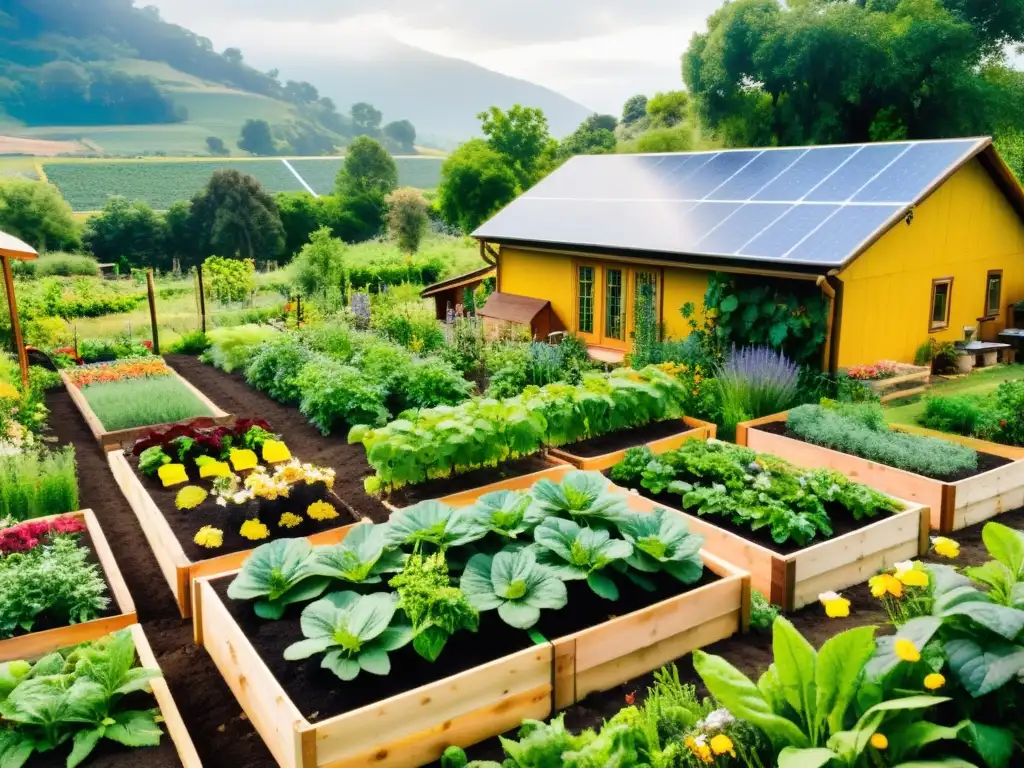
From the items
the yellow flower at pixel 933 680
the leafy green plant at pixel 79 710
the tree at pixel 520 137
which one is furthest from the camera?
the tree at pixel 520 137

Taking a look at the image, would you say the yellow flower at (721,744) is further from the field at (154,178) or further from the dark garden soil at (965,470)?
the field at (154,178)

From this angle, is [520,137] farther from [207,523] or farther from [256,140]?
[256,140]

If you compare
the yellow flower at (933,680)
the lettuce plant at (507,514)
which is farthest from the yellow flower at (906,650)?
the lettuce plant at (507,514)

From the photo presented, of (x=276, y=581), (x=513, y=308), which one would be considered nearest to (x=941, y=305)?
(x=513, y=308)

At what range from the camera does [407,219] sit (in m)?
35.4

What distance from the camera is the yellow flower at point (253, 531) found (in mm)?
6016

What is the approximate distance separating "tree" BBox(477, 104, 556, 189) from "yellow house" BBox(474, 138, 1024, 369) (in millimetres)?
19778

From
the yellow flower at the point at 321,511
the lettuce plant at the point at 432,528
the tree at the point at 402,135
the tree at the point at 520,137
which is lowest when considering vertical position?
the yellow flower at the point at 321,511

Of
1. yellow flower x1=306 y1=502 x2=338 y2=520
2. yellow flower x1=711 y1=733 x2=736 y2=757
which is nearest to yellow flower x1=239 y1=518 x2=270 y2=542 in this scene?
yellow flower x1=306 y1=502 x2=338 y2=520

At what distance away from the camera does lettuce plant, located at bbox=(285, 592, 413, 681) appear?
416cm

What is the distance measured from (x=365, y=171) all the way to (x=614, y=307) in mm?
35906

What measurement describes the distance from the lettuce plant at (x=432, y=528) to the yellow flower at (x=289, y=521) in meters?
1.14

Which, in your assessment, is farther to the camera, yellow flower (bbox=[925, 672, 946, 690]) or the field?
the field

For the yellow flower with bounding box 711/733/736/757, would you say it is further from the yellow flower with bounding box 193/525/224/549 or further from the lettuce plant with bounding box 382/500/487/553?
the yellow flower with bounding box 193/525/224/549
